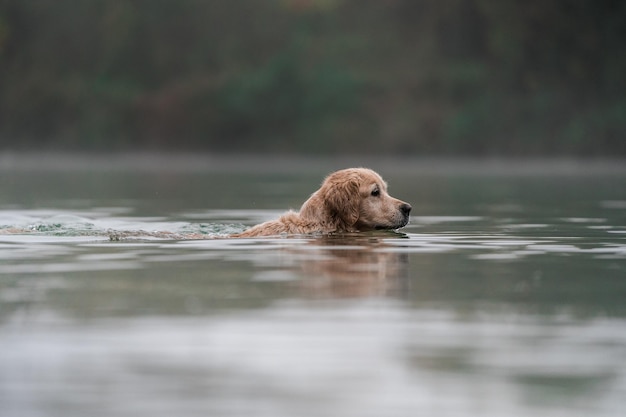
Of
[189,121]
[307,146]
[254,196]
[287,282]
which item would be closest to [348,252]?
[287,282]

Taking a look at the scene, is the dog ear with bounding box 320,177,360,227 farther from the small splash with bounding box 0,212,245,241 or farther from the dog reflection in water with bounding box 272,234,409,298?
the small splash with bounding box 0,212,245,241

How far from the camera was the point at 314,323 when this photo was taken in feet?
22.6

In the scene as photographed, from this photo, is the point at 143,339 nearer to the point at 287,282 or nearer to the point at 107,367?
the point at 107,367

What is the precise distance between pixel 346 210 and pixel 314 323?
5852 mm

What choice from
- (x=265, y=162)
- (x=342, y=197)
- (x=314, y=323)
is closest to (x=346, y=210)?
(x=342, y=197)

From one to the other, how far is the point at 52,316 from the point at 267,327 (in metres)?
1.41

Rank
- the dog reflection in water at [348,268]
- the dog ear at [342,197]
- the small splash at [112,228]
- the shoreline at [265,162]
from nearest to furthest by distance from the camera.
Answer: the dog reflection in water at [348,268] < the dog ear at [342,197] < the small splash at [112,228] < the shoreline at [265,162]

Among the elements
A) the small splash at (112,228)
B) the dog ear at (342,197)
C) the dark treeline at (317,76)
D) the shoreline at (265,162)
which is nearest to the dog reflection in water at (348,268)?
the dog ear at (342,197)

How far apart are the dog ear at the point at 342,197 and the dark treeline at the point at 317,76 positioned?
40256mm

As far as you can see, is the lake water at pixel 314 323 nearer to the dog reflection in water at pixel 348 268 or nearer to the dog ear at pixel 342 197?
the dog reflection in water at pixel 348 268

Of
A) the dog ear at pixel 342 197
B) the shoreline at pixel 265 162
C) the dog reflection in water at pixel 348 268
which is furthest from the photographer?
the shoreline at pixel 265 162

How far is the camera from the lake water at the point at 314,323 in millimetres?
5133

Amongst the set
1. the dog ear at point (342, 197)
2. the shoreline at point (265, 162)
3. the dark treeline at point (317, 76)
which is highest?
the dark treeline at point (317, 76)

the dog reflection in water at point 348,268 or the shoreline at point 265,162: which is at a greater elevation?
the shoreline at point 265,162
